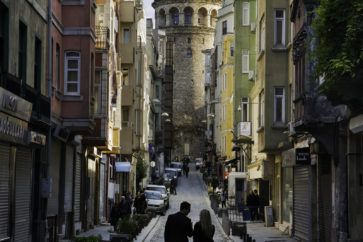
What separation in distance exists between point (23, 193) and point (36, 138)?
145cm

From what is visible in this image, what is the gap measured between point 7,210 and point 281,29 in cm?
1705

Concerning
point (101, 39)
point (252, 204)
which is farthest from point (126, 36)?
point (101, 39)

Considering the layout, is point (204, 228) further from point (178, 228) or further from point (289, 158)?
point (289, 158)

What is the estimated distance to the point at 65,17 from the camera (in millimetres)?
27844

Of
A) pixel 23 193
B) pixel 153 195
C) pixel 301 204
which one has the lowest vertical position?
pixel 301 204

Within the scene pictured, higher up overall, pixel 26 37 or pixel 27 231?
pixel 26 37

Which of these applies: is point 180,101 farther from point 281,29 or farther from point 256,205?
point 281,29

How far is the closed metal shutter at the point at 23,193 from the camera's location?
21.6 m

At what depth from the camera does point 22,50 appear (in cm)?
2155

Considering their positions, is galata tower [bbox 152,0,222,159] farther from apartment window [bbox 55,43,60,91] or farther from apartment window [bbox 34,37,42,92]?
apartment window [bbox 34,37,42,92]

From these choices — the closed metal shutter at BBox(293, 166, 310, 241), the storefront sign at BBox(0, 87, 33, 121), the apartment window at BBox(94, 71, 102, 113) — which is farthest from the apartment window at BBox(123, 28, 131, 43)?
the storefront sign at BBox(0, 87, 33, 121)

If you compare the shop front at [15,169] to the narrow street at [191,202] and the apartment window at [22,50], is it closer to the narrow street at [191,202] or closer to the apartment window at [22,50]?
the apartment window at [22,50]

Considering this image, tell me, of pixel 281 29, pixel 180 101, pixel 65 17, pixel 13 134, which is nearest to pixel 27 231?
pixel 13 134

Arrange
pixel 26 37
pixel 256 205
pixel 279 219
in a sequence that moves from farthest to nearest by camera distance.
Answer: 1. pixel 256 205
2. pixel 279 219
3. pixel 26 37
